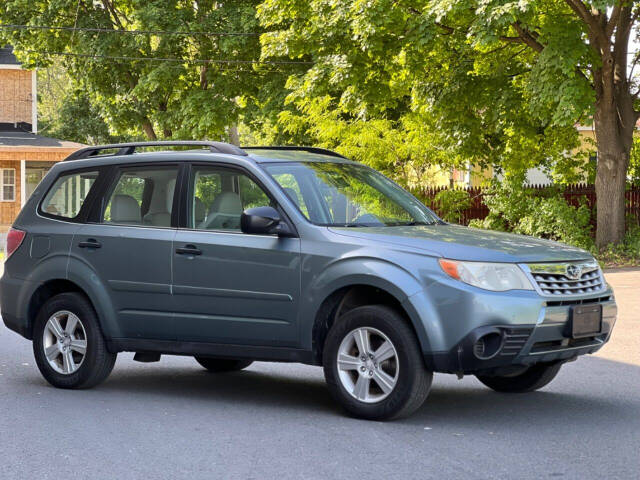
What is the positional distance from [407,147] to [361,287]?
21064 mm

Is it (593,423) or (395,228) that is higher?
(395,228)

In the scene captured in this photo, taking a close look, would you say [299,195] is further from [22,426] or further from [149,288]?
[22,426]

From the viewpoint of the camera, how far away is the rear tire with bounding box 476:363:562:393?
857 cm

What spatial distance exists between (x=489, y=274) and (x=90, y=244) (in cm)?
337

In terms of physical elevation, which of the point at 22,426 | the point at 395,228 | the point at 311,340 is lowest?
the point at 22,426

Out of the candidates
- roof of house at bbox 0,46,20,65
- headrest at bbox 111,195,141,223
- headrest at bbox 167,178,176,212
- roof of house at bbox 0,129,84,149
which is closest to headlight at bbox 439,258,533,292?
headrest at bbox 167,178,176,212

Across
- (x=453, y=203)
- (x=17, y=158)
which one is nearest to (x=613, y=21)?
(x=453, y=203)

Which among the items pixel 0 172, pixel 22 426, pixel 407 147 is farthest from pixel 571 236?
pixel 0 172

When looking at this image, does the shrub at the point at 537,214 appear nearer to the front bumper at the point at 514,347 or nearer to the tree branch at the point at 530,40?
the tree branch at the point at 530,40

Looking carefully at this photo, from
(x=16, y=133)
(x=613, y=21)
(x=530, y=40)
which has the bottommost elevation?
(x=16, y=133)

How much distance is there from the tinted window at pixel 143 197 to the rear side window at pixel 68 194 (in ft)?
1.10

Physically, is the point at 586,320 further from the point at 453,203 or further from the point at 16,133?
the point at 16,133

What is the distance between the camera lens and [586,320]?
7520 mm

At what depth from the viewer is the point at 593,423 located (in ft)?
24.8
